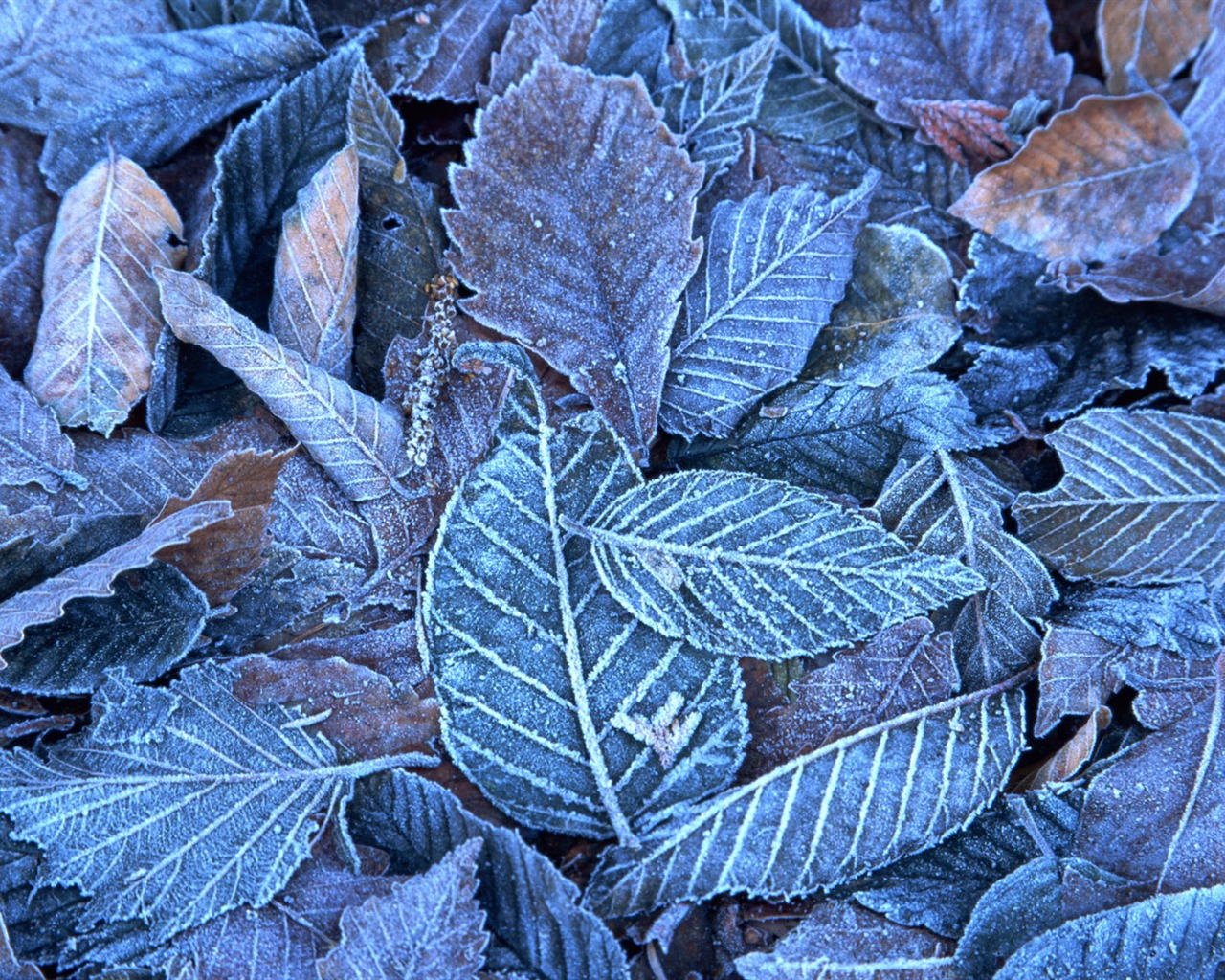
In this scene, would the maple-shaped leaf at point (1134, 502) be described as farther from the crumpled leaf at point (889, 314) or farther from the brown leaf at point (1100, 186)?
the brown leaf at point (1100, 186)

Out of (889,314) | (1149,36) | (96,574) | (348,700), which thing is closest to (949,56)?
(1149,36)

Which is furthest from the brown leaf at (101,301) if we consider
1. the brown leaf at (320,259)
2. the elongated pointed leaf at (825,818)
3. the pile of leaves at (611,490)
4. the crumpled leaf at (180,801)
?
the elongated pointed leaf at (825,818)

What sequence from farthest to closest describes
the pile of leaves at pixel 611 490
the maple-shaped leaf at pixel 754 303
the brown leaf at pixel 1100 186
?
the brown leaf at pixel 1100 186
the maple-shaped leaf at pixel 754 303
the pile of leaves at pixel 611 490

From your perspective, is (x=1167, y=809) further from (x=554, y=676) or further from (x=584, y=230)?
(x=584, y=230)

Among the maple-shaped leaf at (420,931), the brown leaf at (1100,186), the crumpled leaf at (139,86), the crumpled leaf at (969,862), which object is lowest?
the crumpled leaf at (969,862)

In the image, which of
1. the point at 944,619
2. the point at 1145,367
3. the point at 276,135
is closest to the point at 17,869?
the point at 276,135

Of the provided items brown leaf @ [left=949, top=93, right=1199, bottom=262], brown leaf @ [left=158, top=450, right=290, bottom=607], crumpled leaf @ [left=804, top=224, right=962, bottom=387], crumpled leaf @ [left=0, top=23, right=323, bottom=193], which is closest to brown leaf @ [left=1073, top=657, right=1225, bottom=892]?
crumpled leaf @ [left=804, top=224, right=962, bottom=387]

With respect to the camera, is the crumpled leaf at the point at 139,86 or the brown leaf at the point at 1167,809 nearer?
the brown leaf at the point at 1167,809

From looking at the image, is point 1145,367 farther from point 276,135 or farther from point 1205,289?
point 276,135
